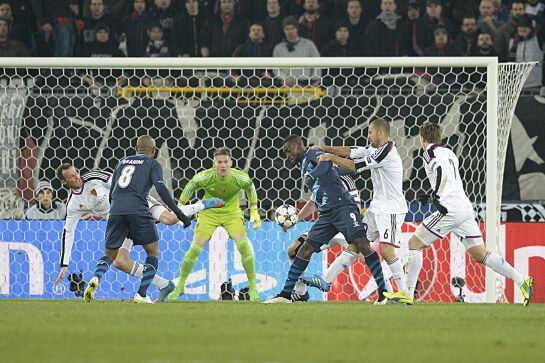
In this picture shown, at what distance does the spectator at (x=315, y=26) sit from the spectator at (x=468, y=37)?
1.87m

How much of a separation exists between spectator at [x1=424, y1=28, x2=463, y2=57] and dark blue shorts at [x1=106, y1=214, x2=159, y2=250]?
6.13m

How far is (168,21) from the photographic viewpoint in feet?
53.1

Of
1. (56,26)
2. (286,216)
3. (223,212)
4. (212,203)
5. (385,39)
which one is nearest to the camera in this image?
(286,216)

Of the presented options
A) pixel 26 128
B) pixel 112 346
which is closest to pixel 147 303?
pixel 26 128

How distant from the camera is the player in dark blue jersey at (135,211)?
1070cm

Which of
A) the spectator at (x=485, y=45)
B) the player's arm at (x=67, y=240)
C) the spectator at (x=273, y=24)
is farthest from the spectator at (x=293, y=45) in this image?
the player's arm at (x=67, y=240)

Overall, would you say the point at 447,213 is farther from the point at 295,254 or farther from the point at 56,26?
the point at 56,26

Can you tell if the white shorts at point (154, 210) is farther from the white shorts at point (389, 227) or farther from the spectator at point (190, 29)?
the spectator at point (190, 29)

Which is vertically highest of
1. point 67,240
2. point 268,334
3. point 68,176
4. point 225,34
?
point 225,34

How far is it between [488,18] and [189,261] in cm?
632

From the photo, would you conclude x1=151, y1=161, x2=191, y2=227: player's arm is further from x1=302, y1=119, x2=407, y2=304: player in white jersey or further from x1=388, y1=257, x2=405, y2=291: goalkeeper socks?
x1=388, y1=257, x2=405, y2=291: goalkeeper socks

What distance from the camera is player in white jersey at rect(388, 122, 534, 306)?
10.6 m

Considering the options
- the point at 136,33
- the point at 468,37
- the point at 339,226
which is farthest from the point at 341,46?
the point at 339,226

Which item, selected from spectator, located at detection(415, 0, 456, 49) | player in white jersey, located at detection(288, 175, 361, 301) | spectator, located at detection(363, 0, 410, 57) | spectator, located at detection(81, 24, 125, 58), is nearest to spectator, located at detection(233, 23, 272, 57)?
spectator, located at detection(363, 0, 410, 57)
